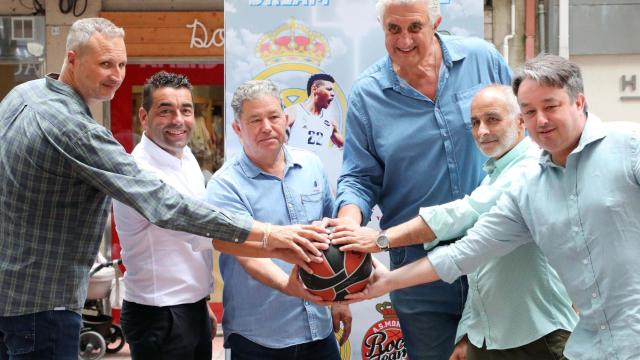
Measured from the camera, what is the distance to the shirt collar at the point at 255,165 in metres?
3.76

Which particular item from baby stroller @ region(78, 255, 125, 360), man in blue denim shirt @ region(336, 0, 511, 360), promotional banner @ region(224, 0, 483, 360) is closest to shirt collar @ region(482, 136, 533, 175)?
man in blue denim shirt @ region(336, 0, 511, 360)

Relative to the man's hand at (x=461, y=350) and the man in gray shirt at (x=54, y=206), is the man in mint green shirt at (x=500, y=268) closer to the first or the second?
the man's hand at (x=461, y=350)

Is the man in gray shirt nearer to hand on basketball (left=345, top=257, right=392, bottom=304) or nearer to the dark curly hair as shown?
hand on basketball (left=345, top=257, right=392, bottom=304)

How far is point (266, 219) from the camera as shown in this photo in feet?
12.1

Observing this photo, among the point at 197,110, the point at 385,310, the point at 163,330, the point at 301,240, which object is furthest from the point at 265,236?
the point at 197,110

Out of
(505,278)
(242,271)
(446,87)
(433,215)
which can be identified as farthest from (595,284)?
(242,271)

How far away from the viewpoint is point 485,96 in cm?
328

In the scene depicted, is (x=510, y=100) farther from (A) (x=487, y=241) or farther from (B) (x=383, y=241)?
(B) (x=383, y=241)

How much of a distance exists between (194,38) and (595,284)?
22.6 feet

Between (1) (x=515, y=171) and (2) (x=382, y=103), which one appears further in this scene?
(2) (x=382, y=103)

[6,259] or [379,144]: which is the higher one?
[379,144]

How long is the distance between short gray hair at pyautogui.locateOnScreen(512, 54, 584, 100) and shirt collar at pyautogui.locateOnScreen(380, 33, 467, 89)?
2.59ft

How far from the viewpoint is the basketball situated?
11.2ft

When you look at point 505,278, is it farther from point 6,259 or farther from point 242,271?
point 6,259
